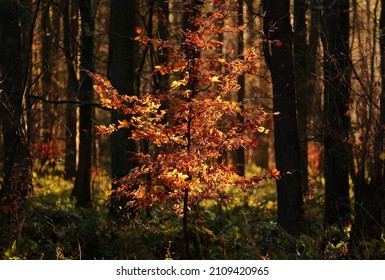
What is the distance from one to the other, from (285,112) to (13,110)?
5.57 metres

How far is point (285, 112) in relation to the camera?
39.0 feet

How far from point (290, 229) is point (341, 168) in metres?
2.41

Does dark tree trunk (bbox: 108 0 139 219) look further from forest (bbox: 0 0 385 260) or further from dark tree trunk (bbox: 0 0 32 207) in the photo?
dark tree trunk (bbox: 0 0 32 207)

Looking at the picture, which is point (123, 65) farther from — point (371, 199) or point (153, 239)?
point (371, 199)

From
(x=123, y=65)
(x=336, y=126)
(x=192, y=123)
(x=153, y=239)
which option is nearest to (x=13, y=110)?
(x=123, y=65)

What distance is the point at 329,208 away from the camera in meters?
13.8

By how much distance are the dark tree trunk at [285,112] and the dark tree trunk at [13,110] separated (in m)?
4.34

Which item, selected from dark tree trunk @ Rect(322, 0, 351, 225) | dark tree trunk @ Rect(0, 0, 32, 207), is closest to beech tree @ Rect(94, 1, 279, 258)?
dark tree trunk @ Rect(0, 0, 32, 207)

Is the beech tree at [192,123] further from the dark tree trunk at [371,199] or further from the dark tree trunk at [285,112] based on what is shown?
the dark tree trunk at [285,112]

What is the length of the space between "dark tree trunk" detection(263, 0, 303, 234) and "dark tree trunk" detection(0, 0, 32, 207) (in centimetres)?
434
